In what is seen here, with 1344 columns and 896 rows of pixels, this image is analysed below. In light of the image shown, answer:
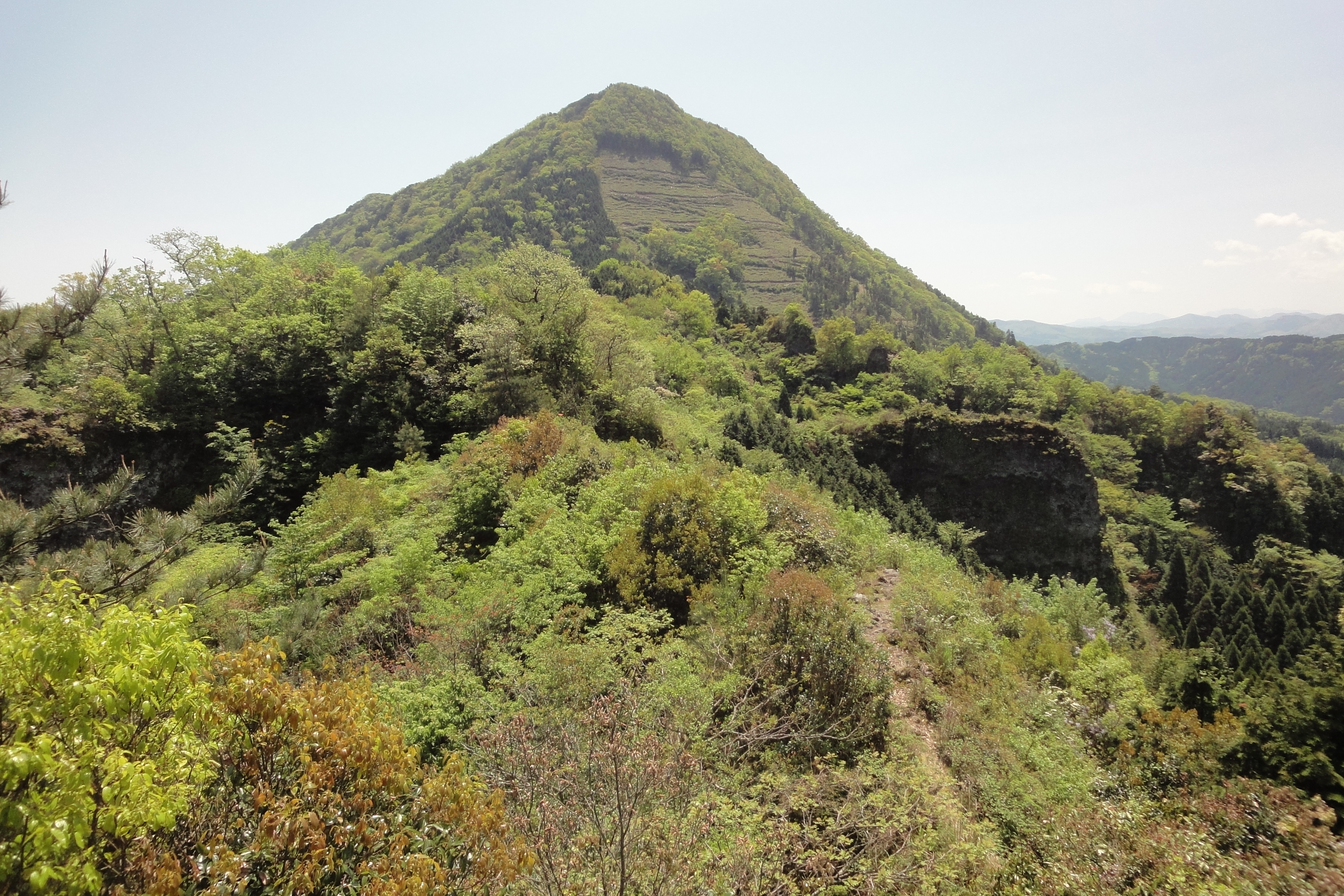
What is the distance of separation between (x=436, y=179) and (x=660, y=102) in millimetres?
59993

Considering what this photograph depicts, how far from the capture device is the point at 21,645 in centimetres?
278

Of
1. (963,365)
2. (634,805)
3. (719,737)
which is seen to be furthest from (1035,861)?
(963,365)

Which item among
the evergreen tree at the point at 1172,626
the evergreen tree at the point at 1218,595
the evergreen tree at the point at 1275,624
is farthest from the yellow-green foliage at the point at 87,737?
the evergreen tree at the point at 1218,595

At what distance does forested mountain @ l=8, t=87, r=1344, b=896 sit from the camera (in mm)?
3453

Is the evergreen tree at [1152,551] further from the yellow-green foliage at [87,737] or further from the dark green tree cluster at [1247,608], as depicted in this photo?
the yellow-green foliage at [87,737]

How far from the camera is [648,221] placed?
103562 mm

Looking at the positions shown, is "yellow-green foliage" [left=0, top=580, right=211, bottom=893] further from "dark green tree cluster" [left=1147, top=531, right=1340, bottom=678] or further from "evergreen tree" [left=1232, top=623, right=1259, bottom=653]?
"evergreen tree" [left=1232, top=623, right=1259, bottom=653]

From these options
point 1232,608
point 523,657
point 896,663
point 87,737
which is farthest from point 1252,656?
point 87,737

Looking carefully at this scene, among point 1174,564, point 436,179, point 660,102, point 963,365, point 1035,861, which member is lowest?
point 1174,564

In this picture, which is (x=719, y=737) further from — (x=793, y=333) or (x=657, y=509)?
(x=793, y=333)

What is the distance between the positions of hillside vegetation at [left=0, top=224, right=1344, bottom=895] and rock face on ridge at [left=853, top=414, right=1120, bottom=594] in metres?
8.87

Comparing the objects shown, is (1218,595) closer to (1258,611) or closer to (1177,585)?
(1177,585)

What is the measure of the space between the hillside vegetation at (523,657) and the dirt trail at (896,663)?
8 centimetres

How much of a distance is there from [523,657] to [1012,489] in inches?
1284
